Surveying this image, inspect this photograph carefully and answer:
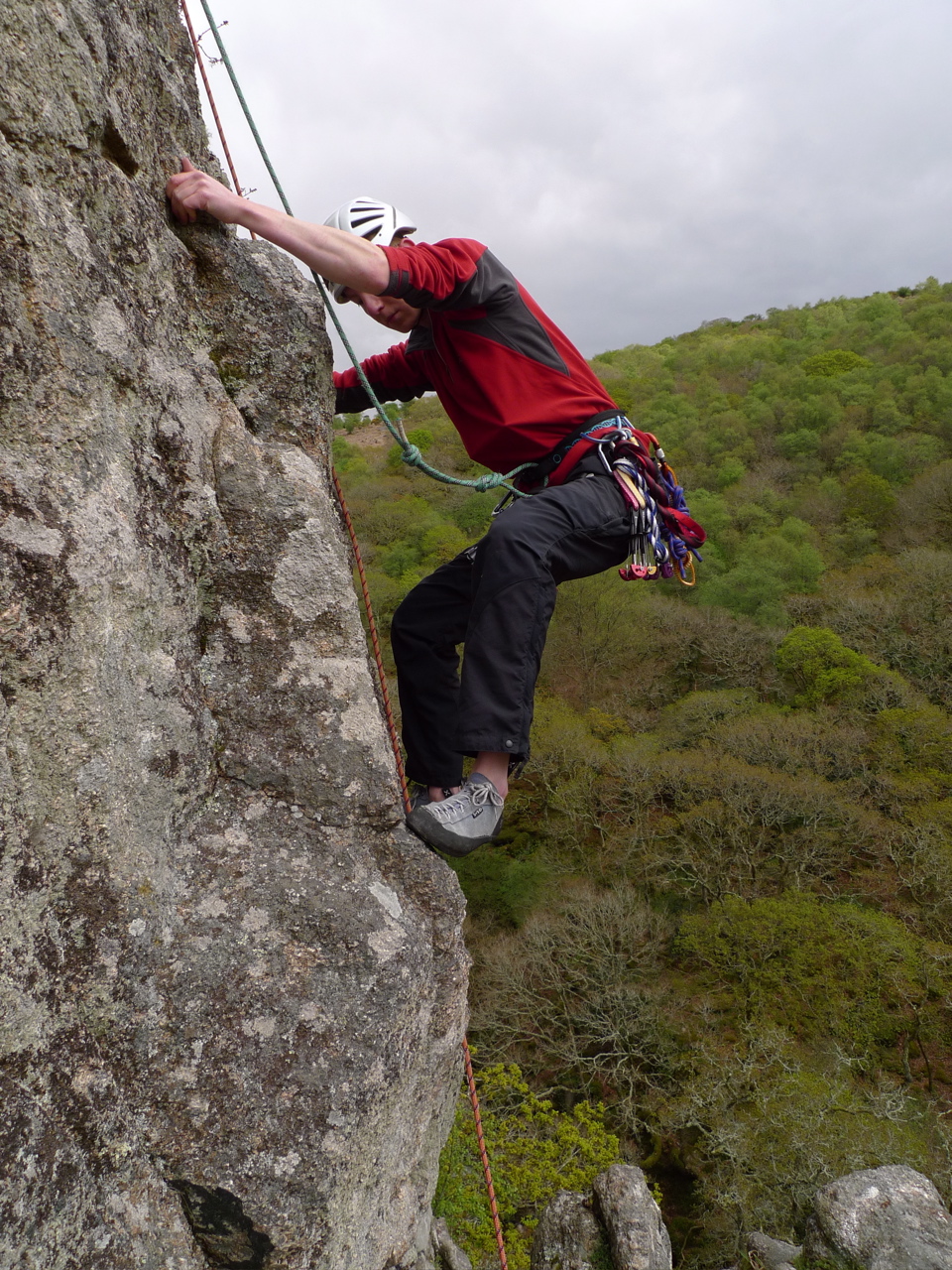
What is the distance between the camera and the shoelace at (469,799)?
2.76m

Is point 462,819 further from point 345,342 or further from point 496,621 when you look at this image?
point 345,342

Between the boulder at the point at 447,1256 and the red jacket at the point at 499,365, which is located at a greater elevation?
the red jacket at the point at 499,365

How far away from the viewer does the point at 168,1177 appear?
194 cm

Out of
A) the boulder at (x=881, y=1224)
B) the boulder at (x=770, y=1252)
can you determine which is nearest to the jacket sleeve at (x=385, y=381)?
the boulder at (x=881, y=1224)

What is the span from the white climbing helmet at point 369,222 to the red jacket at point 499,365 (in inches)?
9.1

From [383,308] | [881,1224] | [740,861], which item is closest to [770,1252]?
[881,1224]

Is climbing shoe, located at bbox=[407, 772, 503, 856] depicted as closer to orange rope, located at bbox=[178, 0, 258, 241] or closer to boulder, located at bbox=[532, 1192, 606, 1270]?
orange rope, located at bbox=[178, 0, 258, 241]

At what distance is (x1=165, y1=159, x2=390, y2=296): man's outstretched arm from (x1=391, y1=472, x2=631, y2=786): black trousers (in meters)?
0.94

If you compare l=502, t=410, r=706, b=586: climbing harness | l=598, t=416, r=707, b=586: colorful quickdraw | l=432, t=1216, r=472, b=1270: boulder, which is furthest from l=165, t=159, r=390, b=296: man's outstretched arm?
l=432, t=1216, r=472, b=1270: boulder

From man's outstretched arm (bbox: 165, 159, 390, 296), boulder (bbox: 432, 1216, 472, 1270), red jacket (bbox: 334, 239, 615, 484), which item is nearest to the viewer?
man's outstretched arm (bbox: 165, 159, 390, 296)

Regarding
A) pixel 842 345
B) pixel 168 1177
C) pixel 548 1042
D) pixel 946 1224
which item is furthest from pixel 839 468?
pixel 168 1177

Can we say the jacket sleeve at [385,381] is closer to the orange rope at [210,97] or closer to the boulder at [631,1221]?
the orange rope at [210,97]

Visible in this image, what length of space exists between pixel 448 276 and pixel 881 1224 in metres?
12.9

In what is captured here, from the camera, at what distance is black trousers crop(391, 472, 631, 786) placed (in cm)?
275
